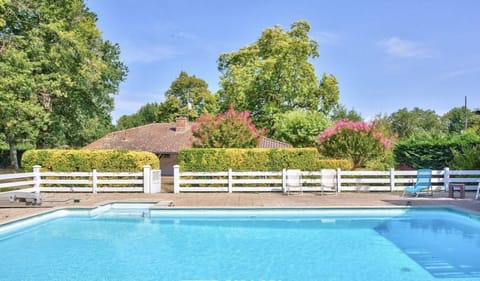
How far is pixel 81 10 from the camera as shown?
25.6m

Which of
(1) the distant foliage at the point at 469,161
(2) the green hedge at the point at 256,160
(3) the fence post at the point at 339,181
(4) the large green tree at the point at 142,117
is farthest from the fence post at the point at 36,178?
(4) the large green tree at the point at 142,117

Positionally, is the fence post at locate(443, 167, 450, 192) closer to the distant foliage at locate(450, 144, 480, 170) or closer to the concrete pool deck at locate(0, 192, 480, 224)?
the concrete pool deck at locate(0, 192, 480, 224)

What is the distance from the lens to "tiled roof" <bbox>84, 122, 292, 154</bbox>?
2952 cm

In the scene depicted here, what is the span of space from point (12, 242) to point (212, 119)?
32.6ft

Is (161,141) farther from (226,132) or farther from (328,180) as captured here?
(328,180)

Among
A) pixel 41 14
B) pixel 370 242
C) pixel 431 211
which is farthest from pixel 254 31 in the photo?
pixel 370 242

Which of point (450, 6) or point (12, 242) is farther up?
point (450, 6)

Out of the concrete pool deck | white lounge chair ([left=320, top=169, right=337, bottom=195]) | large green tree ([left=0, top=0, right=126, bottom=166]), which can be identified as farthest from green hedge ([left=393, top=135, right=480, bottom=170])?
large green tree ([left=0, top=0, right=126, bottom=166])

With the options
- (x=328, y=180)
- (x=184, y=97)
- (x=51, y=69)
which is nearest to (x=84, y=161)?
(x=51, y=69)

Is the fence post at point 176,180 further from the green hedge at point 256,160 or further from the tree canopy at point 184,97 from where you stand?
the tree canopy at point 184,97

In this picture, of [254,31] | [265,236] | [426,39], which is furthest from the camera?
[254,31]

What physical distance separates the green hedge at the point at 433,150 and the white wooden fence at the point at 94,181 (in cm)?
1459

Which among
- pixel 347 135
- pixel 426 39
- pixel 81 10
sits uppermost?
pixel 81 10

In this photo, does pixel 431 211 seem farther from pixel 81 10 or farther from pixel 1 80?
pixel 81 10
